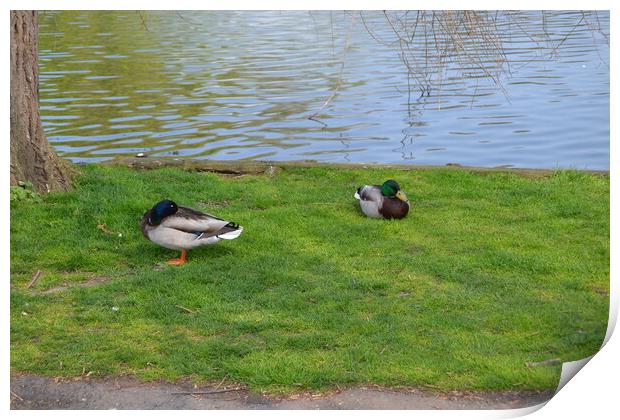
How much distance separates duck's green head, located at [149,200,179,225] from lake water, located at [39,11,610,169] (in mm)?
2396

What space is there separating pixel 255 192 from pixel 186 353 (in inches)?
159

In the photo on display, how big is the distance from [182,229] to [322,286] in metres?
1.30

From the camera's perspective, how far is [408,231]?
327 inches

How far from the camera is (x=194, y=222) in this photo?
7453 mm

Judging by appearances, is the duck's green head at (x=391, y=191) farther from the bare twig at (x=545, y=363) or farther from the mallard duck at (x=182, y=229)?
the bare twig at (x=545, y=363)

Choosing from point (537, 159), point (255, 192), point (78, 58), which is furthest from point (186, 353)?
point (78, 58)

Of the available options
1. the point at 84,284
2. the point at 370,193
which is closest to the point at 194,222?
the point at 84,284

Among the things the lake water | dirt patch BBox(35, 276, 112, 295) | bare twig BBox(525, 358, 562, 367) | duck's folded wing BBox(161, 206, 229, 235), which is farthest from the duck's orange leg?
bare twig BBox(525, 358, 562, 367)

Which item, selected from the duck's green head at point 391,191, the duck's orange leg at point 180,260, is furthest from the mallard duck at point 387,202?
the duck's orange leg at point 180,260

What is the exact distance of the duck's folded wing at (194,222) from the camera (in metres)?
7.41

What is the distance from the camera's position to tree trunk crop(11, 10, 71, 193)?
8727mm

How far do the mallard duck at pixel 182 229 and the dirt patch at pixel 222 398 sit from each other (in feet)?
7.04

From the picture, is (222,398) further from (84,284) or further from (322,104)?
(322,104)

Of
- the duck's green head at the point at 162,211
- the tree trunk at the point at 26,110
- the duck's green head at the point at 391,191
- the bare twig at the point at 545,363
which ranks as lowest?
the bare twig at the point at 545,363
